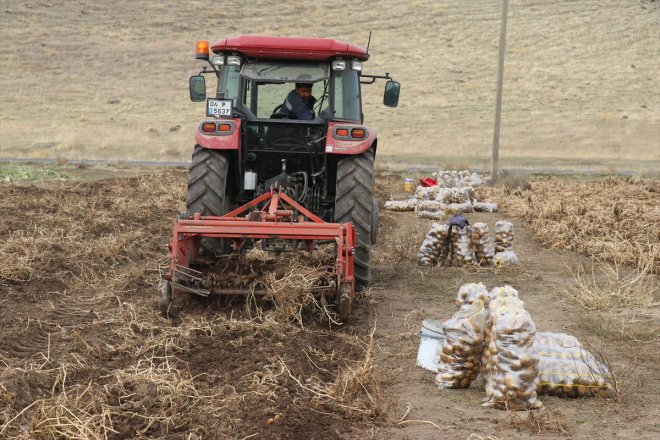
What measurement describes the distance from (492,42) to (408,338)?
4965 centimetres

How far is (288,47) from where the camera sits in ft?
28.6

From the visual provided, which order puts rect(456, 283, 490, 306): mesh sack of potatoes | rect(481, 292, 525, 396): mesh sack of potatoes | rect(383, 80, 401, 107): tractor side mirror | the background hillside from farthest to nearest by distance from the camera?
1. the background hillside
2. rect(383, 80, 401, 107): tractor side mirror
3. rect(456, 283, 490, 306): mesh sack of potatoes
4. rect(481, 292, 525, 396): mesh sack of potatoes

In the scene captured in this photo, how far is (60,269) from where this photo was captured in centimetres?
932

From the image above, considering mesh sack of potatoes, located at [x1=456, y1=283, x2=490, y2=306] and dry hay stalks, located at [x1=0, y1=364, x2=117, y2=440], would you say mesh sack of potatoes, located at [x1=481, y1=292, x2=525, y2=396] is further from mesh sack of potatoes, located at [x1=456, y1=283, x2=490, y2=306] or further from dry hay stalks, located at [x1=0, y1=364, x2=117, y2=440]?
dry hay stalks, located at [x1=0, y1=364, x2=117, y2=440]

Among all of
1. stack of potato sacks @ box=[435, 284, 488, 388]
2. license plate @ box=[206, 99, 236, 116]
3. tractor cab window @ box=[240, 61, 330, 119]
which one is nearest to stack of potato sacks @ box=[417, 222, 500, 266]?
tractor cab window @ box=[240, 61, 330, 119]

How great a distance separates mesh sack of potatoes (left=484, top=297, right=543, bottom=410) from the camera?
512 centimetres

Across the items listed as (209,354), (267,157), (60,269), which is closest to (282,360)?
(209,354)

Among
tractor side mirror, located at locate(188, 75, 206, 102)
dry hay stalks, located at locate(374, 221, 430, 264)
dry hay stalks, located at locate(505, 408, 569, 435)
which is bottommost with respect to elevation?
dry hay stalks, located at locate(374, 221, 430, 264)

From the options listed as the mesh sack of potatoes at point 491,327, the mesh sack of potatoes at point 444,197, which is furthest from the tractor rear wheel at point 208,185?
the mesh sack of potatoes at point 444,197

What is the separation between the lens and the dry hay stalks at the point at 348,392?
507cm

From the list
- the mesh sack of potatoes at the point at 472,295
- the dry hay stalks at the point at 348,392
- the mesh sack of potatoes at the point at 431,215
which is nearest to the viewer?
the dry hay stalks at the point at 348,392

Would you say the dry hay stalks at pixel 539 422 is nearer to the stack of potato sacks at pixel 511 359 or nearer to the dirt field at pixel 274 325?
the dirt field at pixel 274 325

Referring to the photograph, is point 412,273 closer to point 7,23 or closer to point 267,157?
point 267,157

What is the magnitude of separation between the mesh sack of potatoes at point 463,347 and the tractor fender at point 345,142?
315 cm
